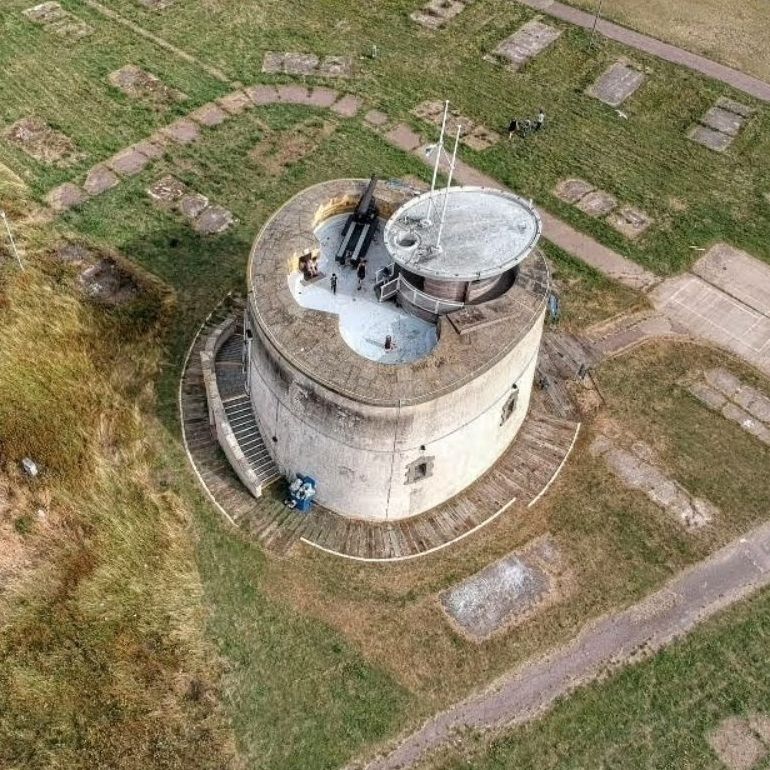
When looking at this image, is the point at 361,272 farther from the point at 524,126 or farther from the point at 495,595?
the point at 524,126

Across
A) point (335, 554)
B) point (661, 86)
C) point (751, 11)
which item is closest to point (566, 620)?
point (335, 554)

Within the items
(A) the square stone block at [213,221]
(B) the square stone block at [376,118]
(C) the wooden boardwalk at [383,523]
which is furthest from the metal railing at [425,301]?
(B) the square stone block at [376,118]

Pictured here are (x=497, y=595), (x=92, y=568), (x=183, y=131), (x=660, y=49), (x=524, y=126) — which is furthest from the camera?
(x=660, y=49)

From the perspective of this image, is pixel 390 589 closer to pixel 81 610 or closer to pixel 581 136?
pixel 81 610

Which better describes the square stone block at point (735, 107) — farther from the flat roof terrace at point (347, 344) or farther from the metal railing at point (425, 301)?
the metal railing at point (425, 301)

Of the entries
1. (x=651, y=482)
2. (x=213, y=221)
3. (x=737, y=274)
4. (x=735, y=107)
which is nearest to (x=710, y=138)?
(x=735, y=107)

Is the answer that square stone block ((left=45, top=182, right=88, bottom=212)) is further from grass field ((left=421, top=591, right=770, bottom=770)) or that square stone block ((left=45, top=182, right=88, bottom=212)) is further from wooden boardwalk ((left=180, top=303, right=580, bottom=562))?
grass field ((left=421, top=591, right=770, bottom=770))
